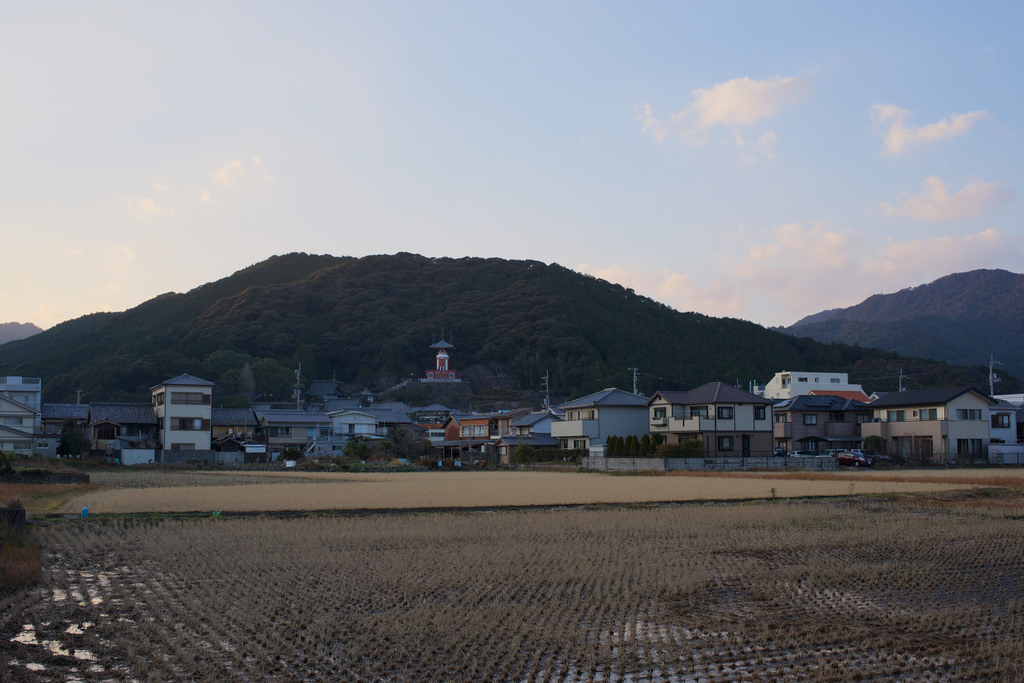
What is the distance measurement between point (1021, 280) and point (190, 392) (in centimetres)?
16004

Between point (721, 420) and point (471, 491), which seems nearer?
point (471, 491)

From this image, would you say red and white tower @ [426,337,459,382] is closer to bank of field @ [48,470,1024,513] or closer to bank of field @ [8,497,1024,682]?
bank of field @ [48,470,1024,513]

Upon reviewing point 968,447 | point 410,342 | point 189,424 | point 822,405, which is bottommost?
point 968,447

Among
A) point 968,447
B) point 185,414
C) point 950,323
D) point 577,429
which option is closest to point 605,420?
point 577,429

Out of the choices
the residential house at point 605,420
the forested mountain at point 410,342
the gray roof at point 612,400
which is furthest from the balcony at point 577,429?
the forested mountain at point 410,342

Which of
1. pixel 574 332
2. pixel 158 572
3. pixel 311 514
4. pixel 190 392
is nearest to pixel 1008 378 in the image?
pixel 574 332

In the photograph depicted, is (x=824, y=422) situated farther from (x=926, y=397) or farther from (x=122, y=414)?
(x=122, y=414)

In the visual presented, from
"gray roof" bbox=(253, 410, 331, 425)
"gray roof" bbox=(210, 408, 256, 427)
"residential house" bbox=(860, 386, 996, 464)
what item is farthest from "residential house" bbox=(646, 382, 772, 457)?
"gray roof" bbox=(210, 408, 256, 427)

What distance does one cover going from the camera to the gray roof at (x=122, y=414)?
5259 centimetres

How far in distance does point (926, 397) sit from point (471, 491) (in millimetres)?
31059

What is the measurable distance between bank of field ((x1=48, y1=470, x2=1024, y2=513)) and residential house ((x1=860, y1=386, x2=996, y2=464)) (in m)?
14.2

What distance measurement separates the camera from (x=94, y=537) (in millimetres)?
15602

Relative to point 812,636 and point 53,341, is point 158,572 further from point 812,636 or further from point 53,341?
point 53,341

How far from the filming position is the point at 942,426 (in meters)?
44.0
